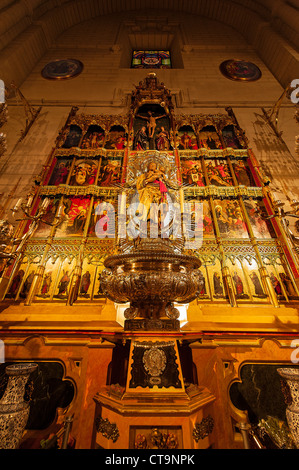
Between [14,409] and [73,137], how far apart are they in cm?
703

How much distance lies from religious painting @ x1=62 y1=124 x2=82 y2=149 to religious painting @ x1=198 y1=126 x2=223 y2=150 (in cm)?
385

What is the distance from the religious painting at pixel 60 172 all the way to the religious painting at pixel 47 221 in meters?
0.63

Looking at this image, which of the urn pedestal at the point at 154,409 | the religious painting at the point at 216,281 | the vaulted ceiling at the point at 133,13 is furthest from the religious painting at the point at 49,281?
the vaulted ceiling at the point at 133,13

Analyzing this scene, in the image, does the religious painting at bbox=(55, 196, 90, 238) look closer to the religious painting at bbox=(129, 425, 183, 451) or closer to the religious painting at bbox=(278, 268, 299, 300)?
the religious painting at bbox=(129, 425, 183, 451)

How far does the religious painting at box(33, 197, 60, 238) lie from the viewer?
16.5ft

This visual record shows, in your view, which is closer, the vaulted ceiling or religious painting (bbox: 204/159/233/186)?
religious painting (bbox: 204/159/233/186)

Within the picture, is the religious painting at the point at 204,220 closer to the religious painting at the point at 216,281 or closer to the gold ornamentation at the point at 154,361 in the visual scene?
the religious painting at the point at 216,281

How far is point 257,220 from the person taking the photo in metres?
5.37

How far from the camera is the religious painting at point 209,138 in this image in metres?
6.98

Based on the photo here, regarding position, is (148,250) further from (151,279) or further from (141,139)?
(141,139)

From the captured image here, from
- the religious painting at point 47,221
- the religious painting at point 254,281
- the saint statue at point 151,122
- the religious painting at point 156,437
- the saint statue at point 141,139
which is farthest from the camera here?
the saint statue at point 151,122

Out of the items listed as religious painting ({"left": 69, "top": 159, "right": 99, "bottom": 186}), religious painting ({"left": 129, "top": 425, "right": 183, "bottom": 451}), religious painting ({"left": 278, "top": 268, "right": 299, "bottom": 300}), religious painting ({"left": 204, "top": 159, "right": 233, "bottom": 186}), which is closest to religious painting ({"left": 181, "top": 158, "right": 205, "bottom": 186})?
religious painting ({"left": 204, "top": 159, "right": 233, "bottom": 186})

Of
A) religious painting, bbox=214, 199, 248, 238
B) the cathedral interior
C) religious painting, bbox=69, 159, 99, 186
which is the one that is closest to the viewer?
the cathedral interior

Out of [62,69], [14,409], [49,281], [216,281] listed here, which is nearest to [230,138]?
[216,281]
